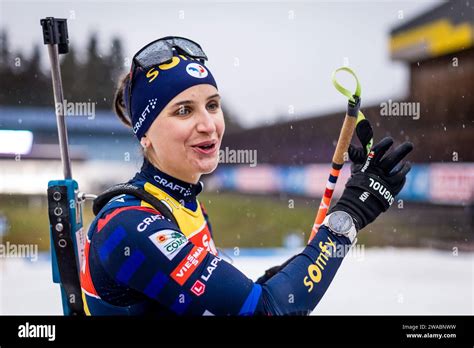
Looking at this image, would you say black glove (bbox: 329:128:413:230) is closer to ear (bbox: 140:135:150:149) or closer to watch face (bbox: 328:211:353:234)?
watch face (bbox: 328:211:353:234)

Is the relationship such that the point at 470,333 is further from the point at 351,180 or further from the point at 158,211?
the point at 158,211

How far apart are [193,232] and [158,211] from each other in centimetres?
18

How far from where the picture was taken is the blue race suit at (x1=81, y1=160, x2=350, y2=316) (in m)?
1.30

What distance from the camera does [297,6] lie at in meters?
2.40

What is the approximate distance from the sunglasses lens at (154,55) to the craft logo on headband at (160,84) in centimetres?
2

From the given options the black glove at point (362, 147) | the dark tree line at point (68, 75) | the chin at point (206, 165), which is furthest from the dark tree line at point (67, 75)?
the black glove at point (362, 147)

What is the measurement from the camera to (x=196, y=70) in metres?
1.47

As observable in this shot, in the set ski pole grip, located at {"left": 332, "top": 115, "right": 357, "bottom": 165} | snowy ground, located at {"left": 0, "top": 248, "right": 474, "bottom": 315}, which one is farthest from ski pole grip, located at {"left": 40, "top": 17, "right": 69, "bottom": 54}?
snowy ground, located at {"left": 0, "top": 248, "right": 474, "bottom": 315}

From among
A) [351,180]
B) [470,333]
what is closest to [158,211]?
[351,180]

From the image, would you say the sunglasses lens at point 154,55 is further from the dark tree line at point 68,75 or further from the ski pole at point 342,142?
the dark tree line at point 68,75

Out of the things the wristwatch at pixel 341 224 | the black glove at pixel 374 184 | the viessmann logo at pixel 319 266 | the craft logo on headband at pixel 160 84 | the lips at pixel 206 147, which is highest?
the craft logo on headband at pixel 160 84

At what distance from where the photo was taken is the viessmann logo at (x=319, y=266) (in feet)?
4.48

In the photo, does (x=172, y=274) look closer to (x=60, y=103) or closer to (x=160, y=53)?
(x=160, y=53)

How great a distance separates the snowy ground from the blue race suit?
1.16 metres
